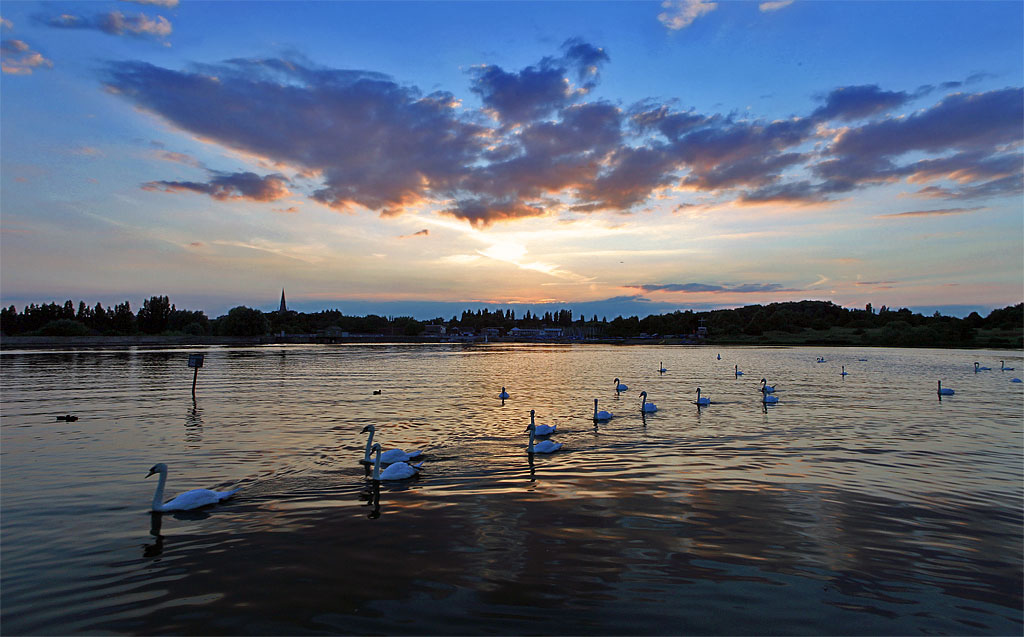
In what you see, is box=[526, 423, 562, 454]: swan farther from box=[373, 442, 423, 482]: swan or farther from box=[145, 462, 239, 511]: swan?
box=[145, 462, 239, 511]: swan

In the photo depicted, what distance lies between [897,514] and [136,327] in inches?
7174

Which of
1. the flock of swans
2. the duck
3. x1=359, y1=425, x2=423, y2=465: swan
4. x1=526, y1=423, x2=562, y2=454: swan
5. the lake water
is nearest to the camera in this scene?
the lake water

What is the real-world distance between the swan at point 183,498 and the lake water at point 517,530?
0.28m

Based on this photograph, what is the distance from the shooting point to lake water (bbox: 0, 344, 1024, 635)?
7.55 meters

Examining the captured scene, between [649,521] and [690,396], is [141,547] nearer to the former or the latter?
[649,521]

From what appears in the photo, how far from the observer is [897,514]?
1166 cm

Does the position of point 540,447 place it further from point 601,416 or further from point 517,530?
point 601,416

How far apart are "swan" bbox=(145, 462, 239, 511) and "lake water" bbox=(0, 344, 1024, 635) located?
281 millimetres

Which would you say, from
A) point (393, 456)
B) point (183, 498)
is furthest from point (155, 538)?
point (393, 456)

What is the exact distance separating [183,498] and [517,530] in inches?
306

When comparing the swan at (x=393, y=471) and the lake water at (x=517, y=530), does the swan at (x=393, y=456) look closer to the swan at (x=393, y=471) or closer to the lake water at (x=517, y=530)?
the lake water at (x=517, y=530)

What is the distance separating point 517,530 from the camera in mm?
10555

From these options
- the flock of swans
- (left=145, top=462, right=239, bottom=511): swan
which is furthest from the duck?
(left=145, top=462, right=239, bottom=511): swan

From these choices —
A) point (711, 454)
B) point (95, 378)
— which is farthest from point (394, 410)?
point (95, 378)
